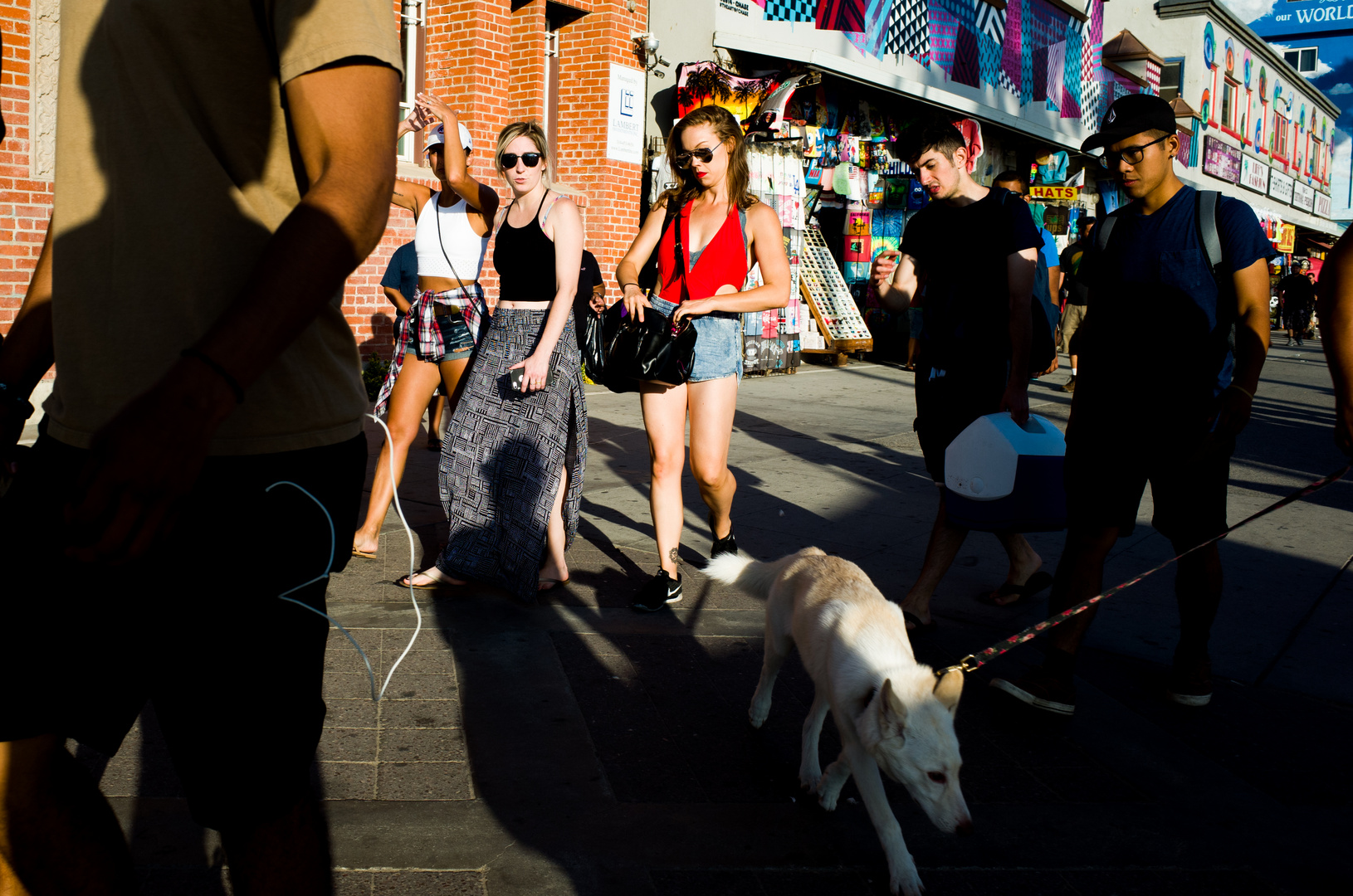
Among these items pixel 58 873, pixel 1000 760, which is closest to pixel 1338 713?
pixel 1000 760

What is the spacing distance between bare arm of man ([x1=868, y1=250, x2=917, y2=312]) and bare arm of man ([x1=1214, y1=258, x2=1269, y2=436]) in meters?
1.43

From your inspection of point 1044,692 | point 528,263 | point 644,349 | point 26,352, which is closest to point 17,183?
point 528,263

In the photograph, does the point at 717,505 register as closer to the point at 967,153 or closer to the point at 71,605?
the point at 967,153

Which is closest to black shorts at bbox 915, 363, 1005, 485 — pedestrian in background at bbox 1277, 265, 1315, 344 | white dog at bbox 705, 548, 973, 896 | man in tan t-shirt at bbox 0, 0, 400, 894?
white dog at bbox 705, 548, 973, 896

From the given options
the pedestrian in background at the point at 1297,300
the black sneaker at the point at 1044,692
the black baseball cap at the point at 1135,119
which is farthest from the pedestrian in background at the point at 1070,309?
the pedestrian in background at the point at 1297,300

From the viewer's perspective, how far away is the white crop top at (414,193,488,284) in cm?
507

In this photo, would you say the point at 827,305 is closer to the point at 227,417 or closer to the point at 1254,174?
the point at 227,417

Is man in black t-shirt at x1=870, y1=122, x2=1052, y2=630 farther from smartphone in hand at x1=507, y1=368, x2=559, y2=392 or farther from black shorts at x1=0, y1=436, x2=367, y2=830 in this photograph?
black shorts at x1=0, y1=436, x2=367, y2=830

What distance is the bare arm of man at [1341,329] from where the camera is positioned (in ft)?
8.92

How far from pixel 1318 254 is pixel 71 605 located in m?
57.2

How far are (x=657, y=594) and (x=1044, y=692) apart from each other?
5.52 feet

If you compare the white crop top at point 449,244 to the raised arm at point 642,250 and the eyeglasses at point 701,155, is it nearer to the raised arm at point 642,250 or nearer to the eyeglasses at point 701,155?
the raised arm at point 642,250

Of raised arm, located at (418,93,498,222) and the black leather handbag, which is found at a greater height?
raised arm, located at (418,93,498,222)

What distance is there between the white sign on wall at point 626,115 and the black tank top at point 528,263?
7.84 m
